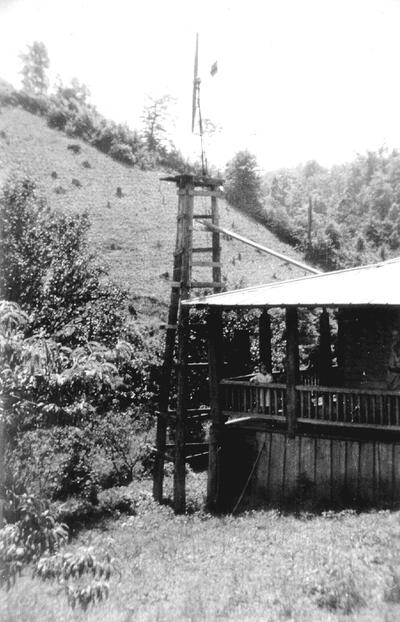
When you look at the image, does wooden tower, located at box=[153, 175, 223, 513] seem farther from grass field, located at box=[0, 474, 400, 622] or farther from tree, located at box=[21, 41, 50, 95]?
tree, located at box=[21, 41, 50, 95]

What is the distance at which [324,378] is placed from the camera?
1628cm

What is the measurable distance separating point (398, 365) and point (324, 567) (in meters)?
6.78

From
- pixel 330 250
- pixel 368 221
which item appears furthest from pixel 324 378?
pixel 368 221

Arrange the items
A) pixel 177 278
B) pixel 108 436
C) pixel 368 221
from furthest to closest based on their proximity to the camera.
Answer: pixel 368 221 < pixel 108 436 < pixel 177 278

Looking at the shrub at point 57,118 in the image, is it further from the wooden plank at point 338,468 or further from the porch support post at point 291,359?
the wooden plank at point 338,468

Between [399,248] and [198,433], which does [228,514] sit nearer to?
[198,433]

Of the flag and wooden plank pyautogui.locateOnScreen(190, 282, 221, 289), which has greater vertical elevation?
the flag

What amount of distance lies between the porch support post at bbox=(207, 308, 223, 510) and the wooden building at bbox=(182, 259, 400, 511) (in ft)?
0.08

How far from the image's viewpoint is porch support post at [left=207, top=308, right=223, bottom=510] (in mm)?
13953

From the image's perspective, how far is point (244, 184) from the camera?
61.7 meters

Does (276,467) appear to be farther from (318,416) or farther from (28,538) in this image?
(28,538)

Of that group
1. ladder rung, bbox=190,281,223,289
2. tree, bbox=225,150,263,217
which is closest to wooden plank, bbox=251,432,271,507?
ladder rung, bbox=190,281,223,289

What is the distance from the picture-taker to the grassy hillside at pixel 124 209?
38.9 meters

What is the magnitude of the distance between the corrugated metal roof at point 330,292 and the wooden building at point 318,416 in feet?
0.08
